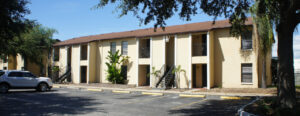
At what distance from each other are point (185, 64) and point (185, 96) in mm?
5617

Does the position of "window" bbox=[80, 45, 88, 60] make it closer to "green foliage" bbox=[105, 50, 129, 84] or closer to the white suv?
"green foliage" bbox=[105, 50, 129, 84]

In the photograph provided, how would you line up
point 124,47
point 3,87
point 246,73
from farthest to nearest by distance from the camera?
point 124,47 → point 246,73 → point 3,87

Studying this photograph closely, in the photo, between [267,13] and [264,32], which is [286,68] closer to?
[267,13]

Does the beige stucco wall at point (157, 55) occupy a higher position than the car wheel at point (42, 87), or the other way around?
the beige stucco wall at point (157, 55)

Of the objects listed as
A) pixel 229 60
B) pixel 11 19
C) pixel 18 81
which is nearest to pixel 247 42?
pixel 229 60

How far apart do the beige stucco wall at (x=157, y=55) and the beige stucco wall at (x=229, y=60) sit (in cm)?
471

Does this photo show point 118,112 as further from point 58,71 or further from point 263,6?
point 58,71

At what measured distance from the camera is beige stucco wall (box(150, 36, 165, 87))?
21.8m

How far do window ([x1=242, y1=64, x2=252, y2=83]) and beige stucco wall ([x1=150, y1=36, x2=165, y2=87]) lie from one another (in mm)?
6744

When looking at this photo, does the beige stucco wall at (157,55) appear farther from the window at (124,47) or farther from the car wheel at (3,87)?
the car wheel at (3,87)

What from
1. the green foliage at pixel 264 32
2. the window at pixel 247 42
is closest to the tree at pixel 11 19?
the green foliage at pixel 264 32

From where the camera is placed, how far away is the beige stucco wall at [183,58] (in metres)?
20.2

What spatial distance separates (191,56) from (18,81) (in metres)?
13.5

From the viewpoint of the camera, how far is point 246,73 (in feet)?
60.7
